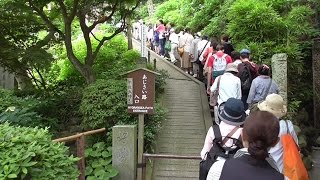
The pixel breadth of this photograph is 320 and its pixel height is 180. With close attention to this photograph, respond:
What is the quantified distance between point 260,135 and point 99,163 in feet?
14.5

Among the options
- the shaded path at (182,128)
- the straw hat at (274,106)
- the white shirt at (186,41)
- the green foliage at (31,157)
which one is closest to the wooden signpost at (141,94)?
the shaded path at (182,128)

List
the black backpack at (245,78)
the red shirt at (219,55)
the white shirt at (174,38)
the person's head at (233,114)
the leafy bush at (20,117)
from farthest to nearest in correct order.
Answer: the white shirt at (174,38), the red shirt at (219,55), the leafy bush at (20,117), the black backpack at (245,78), the person's head at (233,114)

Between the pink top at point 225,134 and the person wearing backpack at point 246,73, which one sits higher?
the person wearing backpack at point 246,73

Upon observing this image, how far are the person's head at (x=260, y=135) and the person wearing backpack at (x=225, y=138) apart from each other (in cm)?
109

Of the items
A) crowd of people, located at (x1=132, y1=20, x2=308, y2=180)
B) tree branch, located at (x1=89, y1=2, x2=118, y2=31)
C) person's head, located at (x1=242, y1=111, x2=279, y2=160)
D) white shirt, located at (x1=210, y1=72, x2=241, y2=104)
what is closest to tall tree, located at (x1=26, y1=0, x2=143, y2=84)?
tree branch, located at (x1=89, y1=2, x2=118, y2=31)

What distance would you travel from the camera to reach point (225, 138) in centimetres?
345

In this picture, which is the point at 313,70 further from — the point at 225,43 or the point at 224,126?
the point at 224,126

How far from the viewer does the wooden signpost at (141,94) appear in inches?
247

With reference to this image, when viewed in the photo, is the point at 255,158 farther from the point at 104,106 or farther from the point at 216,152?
the point at 104,106

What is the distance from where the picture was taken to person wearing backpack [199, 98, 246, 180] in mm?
3410

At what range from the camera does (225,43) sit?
9.15 metres

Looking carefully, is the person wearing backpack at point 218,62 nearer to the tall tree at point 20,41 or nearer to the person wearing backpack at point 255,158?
the tall tree at point 20,41

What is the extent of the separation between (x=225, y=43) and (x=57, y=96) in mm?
4376

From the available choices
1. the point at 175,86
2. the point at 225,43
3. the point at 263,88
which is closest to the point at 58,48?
the point at 175,86
